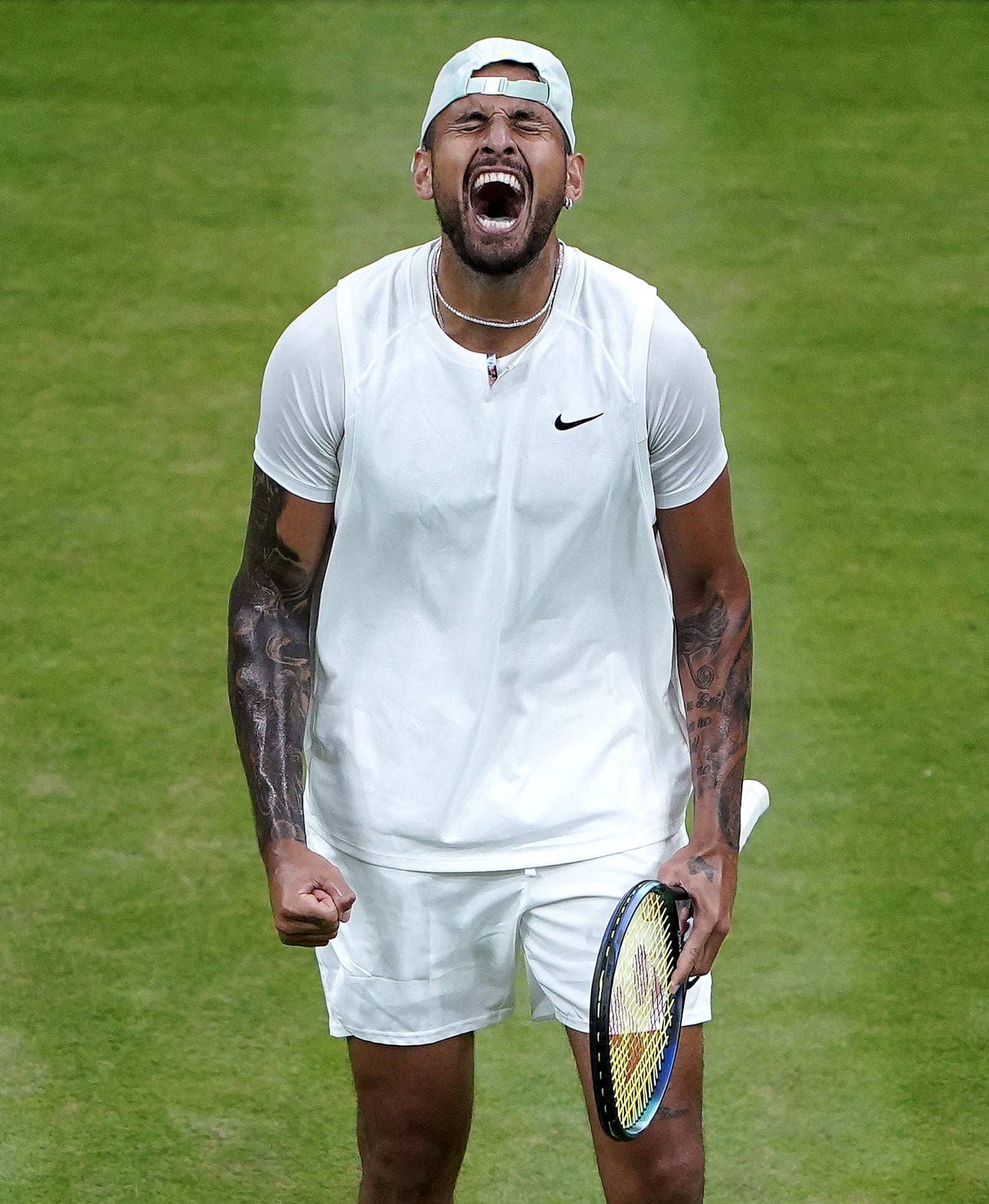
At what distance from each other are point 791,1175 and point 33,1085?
5.53 feet

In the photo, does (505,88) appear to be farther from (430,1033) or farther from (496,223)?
(430,1033)

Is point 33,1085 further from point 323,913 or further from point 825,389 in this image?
point 825,389

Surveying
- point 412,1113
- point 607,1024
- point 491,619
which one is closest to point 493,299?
point 491,619

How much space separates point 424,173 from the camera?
357 centimetres

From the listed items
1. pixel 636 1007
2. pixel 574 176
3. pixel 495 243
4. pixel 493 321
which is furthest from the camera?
pixel 574 176

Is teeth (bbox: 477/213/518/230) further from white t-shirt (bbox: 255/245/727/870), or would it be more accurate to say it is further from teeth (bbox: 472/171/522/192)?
white t-shirt (bbox: 255/245/727/870)

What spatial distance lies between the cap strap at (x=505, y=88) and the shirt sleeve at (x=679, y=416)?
42cm

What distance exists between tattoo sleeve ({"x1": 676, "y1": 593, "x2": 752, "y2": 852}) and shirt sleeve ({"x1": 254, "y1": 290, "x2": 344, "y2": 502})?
71cm

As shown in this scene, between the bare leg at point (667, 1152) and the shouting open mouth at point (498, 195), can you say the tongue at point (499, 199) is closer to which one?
the shouting open mouth at point (498, 195)

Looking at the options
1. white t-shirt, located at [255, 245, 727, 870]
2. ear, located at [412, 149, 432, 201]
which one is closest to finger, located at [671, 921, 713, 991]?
white t-shirt, located at [255, 245, 727, 870]

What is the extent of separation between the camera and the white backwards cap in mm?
3488

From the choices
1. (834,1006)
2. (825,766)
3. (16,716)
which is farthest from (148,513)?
(834,1006)

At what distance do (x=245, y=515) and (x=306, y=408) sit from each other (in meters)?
3.28

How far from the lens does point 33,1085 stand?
15.1 ft
